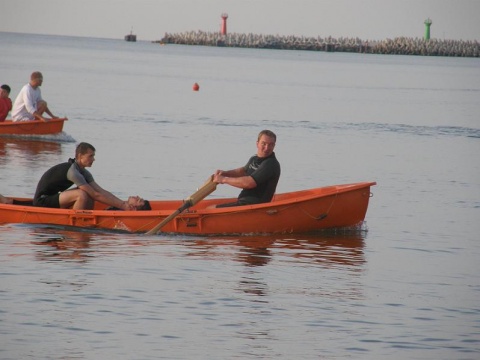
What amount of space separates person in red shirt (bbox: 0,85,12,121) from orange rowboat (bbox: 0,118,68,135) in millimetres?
232

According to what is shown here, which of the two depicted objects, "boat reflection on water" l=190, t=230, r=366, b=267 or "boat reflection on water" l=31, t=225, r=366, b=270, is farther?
"boat reflection on water" l=190, t=230, r=366, b=267

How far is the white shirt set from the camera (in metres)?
26.1

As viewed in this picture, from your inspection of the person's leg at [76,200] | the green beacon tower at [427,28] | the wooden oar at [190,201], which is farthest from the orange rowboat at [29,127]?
the green beacon tower at [427,28]

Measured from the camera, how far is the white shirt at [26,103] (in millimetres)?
26094

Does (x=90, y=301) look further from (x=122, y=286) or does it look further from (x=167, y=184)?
(x=167, y=184)

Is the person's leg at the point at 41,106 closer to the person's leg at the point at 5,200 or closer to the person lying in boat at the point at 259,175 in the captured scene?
the person's leg at the point at 5,200

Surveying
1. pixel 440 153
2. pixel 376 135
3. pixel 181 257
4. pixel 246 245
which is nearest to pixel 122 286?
pixel 181 257

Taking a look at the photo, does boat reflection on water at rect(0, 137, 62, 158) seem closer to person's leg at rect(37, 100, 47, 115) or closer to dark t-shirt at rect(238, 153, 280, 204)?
person's leg at rect(37, 100, 47, 115)

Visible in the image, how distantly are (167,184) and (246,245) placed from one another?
694cm

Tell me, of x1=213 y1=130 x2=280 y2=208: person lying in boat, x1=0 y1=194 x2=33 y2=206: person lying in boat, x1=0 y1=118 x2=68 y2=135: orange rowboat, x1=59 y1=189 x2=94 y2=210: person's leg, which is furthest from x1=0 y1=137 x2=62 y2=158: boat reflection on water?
x1=213 y1=130 x2=280 y2=208: person lying in boat

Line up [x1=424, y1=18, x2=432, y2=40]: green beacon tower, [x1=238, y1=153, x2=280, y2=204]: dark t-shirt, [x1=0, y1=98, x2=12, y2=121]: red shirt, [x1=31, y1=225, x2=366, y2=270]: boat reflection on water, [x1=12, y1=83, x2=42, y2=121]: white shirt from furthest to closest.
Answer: [x1=424, y1=18, x2=432, y2=40]: green beacon tower
[x1=0, y1=98, x2=12, y2=121]: red shirt
[x1=12, y1=83, x2=42, y2=121]: white shirt
[x1=238, y1=153, x2=280, y2=204]: dark t-shirt
[x1=31, y1=225, x2=366, y2=270]: boat reflection on water

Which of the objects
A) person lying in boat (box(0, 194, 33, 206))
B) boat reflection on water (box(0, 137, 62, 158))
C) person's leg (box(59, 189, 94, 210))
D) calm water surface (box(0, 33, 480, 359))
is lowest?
calm water surface (box(0, 33, 480, 359))

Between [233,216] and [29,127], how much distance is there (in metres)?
12.6

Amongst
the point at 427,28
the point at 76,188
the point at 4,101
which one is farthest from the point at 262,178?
the point at 427,28
